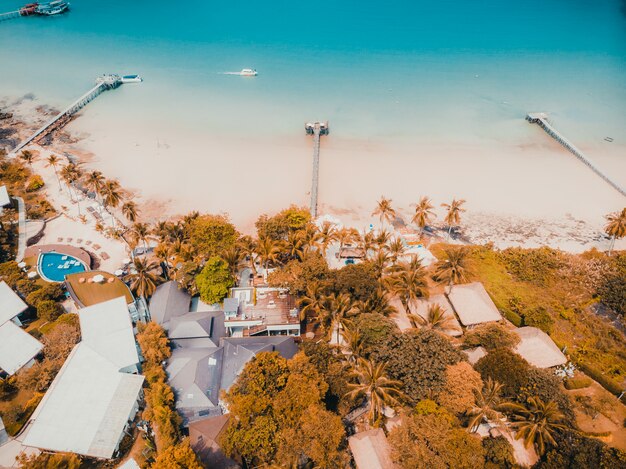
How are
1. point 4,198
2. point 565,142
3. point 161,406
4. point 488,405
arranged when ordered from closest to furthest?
point 488,405, point 161,406, point 4,198, point 565,142

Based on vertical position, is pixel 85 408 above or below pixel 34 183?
below

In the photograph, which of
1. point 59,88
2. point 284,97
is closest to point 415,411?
point 284,97

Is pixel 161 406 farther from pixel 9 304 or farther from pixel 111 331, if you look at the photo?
pixel 9 304

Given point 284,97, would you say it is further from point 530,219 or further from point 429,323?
point 429,323

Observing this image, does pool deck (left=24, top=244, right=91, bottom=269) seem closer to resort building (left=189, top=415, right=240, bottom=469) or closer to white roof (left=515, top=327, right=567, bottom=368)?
resort building (left=189, top=415, right=240, bottom=469)

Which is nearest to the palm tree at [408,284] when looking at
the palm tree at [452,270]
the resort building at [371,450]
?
the palm tree at [452,270]

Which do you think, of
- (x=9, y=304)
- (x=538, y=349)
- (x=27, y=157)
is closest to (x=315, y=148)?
(x=27, y=157)
